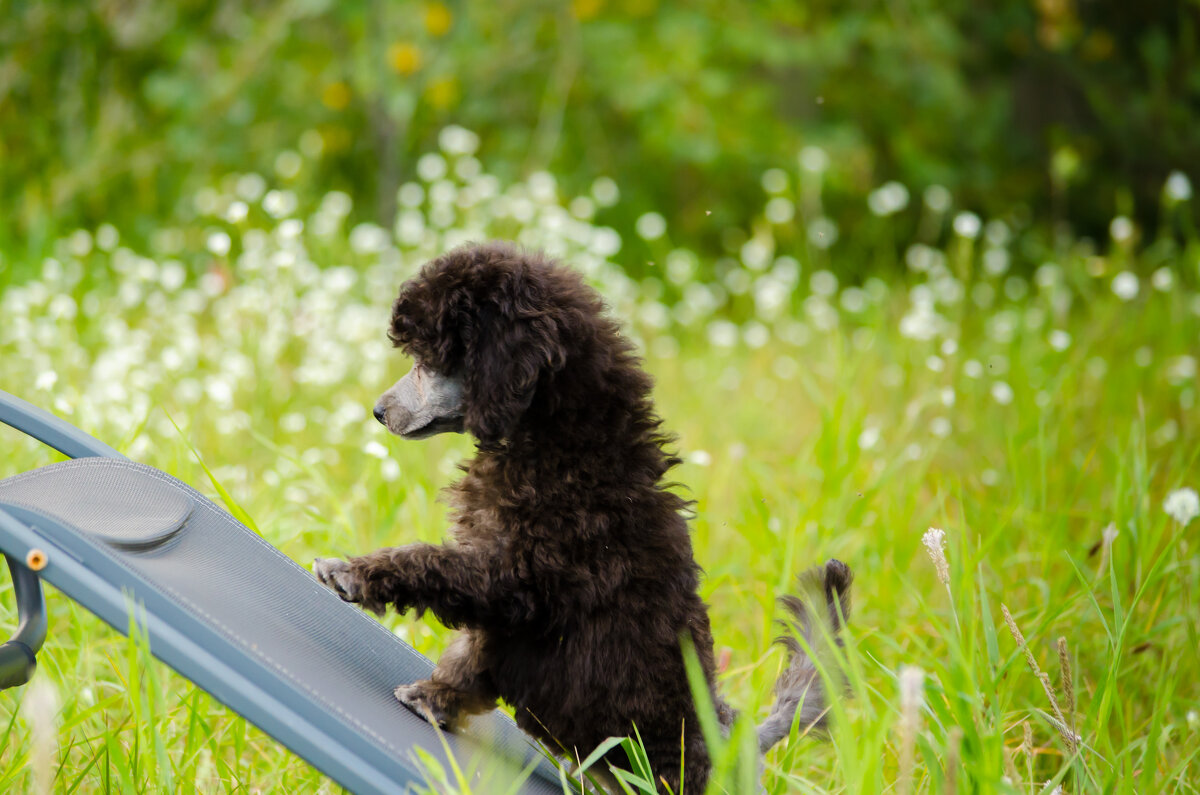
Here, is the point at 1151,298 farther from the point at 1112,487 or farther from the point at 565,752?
the point at 565,752

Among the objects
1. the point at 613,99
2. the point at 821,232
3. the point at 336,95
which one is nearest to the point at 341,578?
the point at 821,232

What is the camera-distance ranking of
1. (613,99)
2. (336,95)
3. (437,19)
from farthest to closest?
1. (613,99)
2. (336,95)
3. (437,19)

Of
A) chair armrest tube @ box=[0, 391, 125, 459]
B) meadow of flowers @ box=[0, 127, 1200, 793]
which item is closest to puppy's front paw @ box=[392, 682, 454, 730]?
meadow of flowers @ box=[0, 127, 1200, 793]

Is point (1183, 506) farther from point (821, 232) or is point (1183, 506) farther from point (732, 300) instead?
point (732, 300)

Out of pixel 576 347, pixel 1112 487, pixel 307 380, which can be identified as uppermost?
pixel 576 347

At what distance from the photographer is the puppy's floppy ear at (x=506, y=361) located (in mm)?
1769

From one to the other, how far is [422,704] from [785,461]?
1996 millimetres

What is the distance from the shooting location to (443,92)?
6246 mm

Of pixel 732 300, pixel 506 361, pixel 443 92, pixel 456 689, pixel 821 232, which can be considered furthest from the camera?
pixel 732 300

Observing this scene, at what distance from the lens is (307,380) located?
395cm

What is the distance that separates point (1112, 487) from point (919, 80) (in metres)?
4.67

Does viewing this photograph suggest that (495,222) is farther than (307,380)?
Yes

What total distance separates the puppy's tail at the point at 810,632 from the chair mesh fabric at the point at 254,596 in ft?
1.41

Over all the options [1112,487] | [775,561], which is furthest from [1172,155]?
[775,561]
